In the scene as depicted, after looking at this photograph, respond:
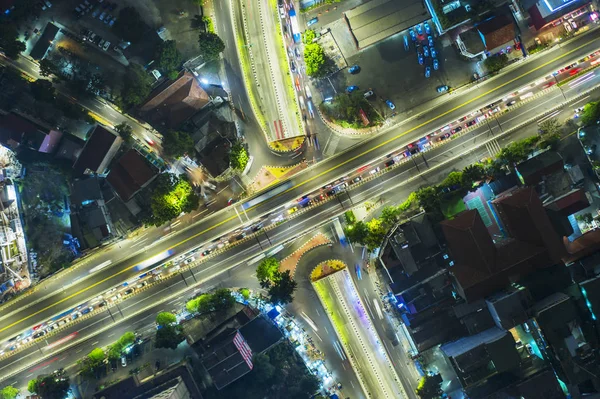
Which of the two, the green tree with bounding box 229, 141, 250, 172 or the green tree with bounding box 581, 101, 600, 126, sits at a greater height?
the green tree with bounding box 229, 141, 250, 172

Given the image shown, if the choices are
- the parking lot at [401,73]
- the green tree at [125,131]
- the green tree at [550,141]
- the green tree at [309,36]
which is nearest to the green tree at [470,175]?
the green tree at [550,141]

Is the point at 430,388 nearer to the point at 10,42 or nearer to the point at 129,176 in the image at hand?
the point at 129,176

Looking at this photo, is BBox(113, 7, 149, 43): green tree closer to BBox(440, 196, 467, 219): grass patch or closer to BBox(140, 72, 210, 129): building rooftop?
BBox(140, 72, 210, 129): building rooftop

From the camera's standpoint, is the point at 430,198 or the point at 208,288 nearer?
the point at 430,198

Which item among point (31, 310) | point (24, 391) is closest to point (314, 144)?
point (31, 310)

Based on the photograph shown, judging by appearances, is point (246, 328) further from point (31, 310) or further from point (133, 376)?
point (31, 310)

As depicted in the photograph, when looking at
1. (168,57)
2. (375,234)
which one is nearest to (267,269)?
(375,234)

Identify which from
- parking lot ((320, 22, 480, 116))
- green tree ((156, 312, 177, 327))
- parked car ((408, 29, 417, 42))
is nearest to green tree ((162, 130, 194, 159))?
parking lot ((320, 22, 480, 116))
